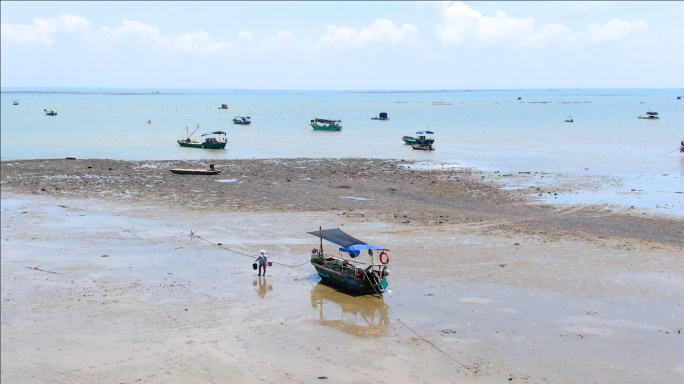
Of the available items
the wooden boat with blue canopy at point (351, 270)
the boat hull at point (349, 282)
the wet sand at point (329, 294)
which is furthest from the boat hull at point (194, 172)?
the boat hull at point (349, 282)

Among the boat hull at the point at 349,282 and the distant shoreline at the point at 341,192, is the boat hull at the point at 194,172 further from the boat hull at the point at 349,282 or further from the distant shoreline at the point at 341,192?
the boat hull at the point at 349,282

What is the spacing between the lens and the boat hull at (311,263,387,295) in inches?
696

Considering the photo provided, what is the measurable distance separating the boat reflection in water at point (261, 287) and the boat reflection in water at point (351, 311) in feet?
4.59

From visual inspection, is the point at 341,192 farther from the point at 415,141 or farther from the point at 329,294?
the point at 415,141

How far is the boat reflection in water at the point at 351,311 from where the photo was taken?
15.6 m

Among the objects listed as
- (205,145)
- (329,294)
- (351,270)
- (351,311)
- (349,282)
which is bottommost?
→ (351,311)

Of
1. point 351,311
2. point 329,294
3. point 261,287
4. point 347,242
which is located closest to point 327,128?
point 347,242

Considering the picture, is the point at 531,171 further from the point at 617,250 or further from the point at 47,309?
the point at 47,309

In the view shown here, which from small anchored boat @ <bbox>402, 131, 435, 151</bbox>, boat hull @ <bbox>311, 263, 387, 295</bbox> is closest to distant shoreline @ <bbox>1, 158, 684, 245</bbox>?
boat hull @ <bbox>311, 263, 387, 295</bbox>

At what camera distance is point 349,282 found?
18.3 metres

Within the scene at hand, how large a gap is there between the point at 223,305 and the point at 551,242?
44.8ft

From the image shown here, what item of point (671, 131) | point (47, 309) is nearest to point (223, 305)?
point (47, 309)

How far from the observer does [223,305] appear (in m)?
16.8

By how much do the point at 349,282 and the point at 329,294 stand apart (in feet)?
2.35
